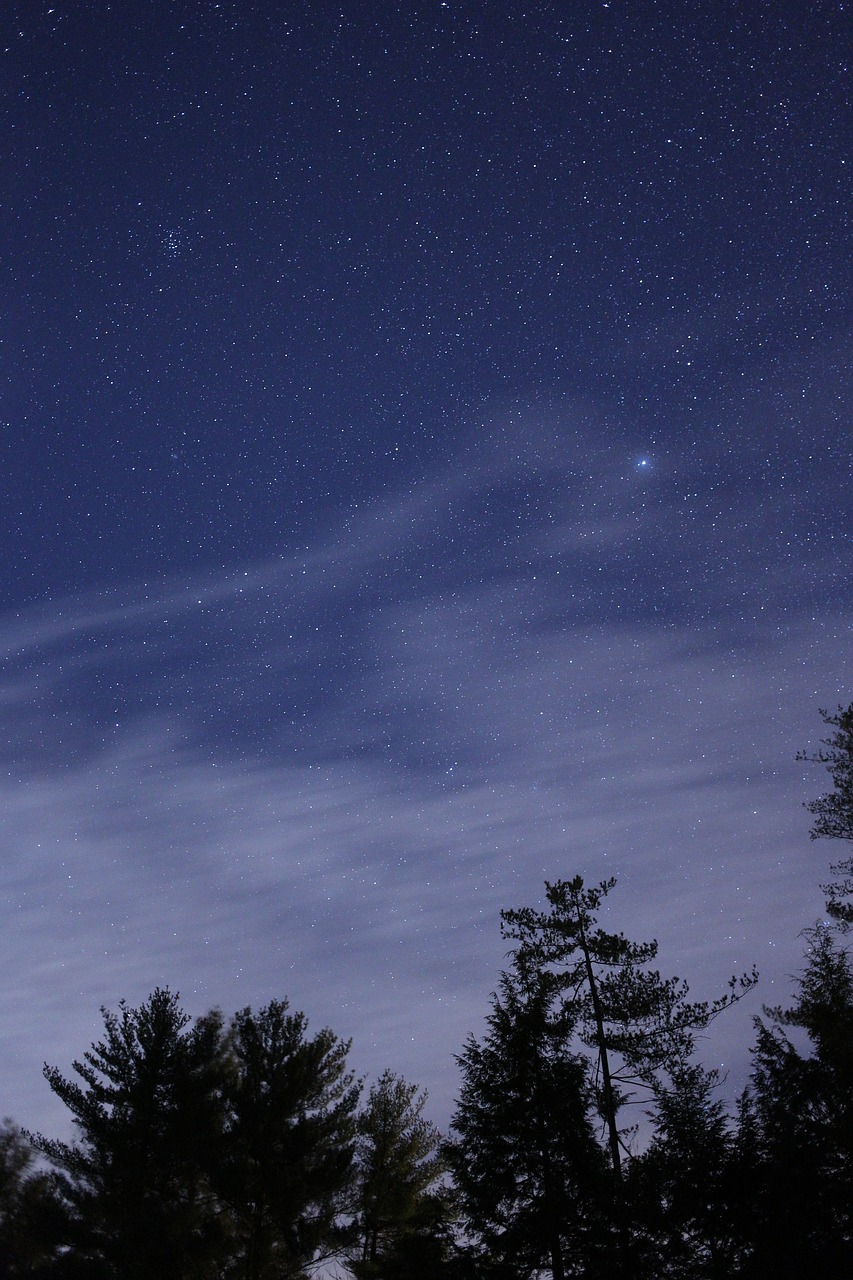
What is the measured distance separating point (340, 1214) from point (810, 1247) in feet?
46.9

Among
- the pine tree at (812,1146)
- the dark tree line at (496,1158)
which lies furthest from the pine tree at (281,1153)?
the pine tree at (812,1146)

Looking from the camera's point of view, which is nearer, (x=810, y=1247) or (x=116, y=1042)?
(x=810, y=1247)

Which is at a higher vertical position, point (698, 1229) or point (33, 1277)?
point (33, 1277)

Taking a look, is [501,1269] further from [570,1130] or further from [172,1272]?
[172,1272]

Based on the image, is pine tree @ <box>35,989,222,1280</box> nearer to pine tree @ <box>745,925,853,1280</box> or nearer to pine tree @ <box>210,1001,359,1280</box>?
pine tree @ <box>210,1001,359,1280</box>

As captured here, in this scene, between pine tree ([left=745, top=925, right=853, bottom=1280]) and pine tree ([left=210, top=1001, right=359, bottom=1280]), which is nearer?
pine tree ([left=745, top=925, right=853, bottom=1280])

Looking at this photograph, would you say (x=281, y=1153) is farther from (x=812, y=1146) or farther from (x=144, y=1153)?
(x=812, y=1146)

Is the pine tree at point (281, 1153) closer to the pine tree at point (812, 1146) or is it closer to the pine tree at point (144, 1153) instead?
the pine tree at point (144, 1153)

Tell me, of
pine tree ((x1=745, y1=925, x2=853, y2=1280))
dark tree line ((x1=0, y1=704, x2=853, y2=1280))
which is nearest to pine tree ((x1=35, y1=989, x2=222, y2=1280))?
dark tree line ((x1=0, y1=704, x2=853, y2=1280))

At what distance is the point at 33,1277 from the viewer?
2977 centimetres

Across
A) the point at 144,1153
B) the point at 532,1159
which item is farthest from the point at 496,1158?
the point at 144,1153

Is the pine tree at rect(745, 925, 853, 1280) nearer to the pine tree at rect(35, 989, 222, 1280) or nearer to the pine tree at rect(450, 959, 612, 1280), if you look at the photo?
the pine tree at rect(450, 959, 612, 1280)

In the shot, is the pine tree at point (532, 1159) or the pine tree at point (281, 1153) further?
the pine tree at point (281, 1153)

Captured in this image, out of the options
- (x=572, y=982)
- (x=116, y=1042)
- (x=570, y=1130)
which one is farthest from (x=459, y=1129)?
(x=116, y=1042)
